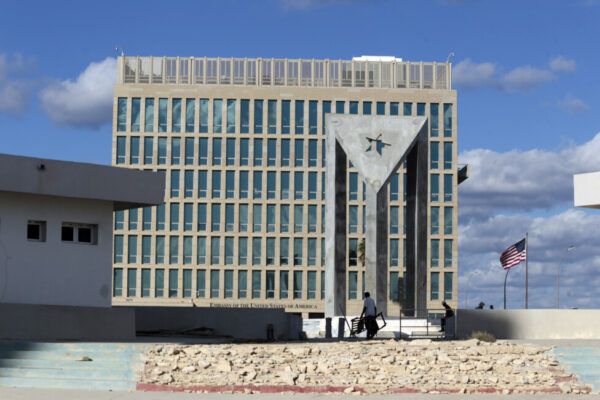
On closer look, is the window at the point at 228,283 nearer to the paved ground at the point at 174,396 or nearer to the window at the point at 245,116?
the window at the point at 245,116

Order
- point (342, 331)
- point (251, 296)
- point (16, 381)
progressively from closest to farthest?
1. point (16, 381)
2. point (342, 331)
3. point (251, 296)

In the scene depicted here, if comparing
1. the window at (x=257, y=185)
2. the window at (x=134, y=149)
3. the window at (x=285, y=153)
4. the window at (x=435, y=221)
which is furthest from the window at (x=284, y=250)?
the window at (x=134, y=149)

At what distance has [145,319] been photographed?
31.6 meters

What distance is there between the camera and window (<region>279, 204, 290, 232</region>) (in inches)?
3157

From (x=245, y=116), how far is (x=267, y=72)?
14.5 feet

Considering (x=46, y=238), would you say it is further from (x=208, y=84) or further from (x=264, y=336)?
(x=208, y=84)

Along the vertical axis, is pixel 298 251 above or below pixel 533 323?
above

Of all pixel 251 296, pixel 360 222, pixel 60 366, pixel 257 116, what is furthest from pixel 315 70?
pixel 60 366

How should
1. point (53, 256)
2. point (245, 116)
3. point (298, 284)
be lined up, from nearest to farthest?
point (53, 256), point (298, 284), point (245, 116)

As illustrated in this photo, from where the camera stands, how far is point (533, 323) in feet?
108

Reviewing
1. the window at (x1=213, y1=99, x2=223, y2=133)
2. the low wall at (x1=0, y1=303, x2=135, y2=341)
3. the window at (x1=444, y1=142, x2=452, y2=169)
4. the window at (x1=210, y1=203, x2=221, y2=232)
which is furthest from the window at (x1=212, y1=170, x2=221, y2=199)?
the low wall at (x1=0, y1=303, x2=135, y2=341)

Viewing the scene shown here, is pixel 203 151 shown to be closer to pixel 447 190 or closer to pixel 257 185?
pixel 257 185

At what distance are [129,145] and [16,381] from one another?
6191cm

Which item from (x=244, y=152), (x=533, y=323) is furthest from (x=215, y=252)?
(x=533, y=323)
